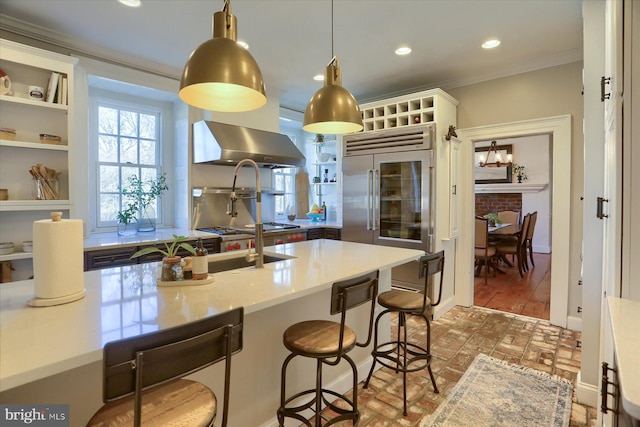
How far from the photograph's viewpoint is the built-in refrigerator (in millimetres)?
3656

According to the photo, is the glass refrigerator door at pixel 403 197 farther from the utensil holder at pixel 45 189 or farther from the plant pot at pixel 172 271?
the utensil holder at pixel 45 189

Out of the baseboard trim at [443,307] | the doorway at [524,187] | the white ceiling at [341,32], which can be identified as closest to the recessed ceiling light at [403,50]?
the white ceiling at [341,32]

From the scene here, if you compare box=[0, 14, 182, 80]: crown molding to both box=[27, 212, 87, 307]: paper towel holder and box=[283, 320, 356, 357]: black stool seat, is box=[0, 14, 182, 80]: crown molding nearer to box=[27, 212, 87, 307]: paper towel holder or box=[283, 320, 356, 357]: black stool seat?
box=[27, 212, 87, 307]: paper towel holder

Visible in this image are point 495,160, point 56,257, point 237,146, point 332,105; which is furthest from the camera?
point 495,160

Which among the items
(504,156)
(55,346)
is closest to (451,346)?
(55,346)

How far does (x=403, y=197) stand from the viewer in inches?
155

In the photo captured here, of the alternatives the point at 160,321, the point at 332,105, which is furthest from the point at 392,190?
the point at 160,321

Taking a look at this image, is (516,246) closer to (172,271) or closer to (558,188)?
(558,188)

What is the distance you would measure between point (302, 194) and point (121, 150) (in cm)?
279

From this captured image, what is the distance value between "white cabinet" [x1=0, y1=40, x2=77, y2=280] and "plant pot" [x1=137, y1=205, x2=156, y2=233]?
94 cm

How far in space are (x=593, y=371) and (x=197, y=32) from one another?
12.8ft

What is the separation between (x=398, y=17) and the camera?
268 cm

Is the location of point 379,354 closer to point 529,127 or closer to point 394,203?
point 394,203

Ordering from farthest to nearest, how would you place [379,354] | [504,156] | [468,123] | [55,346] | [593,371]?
1. [504,156]
2. [468,123]
3. [379,354]
4. [593,371]
5. [55,346]
